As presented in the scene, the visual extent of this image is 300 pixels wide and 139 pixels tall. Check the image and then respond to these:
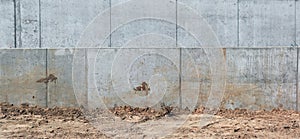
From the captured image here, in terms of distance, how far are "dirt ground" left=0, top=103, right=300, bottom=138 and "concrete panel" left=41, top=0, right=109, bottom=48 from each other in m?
1.21

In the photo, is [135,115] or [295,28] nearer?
[135,115]

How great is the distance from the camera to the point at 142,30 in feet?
25.5

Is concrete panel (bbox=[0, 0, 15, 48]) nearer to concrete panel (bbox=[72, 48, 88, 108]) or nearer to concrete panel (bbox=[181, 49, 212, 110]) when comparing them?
concrete panel (bbox=[72, 48, 88, 108])

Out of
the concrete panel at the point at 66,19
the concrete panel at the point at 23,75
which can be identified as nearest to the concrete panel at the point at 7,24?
the concrete panel at the point at 23,75

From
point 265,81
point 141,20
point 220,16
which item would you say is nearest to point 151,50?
point 141,20

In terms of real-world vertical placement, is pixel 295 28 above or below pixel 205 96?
above

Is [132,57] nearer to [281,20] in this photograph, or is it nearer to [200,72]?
[200,72]

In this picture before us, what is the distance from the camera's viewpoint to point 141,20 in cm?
778

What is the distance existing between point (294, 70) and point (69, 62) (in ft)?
12.1

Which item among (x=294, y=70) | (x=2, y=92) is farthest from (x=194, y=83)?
(x=2, y=92)

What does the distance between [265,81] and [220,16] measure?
1334 millimetres

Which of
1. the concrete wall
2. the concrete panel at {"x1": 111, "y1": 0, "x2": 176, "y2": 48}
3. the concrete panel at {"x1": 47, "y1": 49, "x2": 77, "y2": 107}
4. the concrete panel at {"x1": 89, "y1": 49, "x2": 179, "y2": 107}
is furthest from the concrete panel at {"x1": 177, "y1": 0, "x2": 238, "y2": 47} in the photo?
the concrete panel at {"x1": 47, "y1": 49, "x2": 77, "y2": 107}

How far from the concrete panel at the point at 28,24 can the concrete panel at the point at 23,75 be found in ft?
1.02

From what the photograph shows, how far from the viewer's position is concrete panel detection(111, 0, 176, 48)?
773 centimetres
